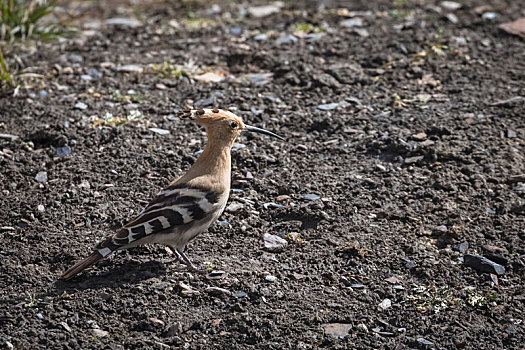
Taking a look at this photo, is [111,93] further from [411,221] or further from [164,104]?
[411,221]

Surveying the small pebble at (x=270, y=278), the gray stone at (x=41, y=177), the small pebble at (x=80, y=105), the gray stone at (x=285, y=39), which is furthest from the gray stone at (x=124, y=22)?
the small pebble at (x=270, y=278)

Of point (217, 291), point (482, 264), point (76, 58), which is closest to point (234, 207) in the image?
point (217, 291)

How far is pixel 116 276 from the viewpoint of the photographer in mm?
4555

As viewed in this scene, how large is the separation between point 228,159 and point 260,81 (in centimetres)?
225

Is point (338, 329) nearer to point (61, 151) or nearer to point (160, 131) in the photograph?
point (160, 131)

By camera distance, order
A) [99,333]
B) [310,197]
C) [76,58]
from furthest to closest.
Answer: [76,58]
[310,197]
[99,333]

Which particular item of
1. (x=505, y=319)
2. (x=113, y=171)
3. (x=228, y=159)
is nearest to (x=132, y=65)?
(x=113, y=171)

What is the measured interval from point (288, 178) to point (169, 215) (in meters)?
1.39

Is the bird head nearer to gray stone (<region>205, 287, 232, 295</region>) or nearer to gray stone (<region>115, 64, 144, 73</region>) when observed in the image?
gray stone (<region>205, 287, 232, 295</region>)

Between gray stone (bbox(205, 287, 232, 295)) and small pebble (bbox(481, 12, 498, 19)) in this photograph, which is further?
small pebble (bbox(481, 12, 498, 19))

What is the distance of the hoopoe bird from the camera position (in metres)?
4.47

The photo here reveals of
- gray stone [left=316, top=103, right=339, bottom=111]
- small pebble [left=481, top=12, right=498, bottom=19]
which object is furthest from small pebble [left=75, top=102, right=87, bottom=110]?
small pebble [left=481, top=12, right=498, bottom=19]

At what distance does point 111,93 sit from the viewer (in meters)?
6.88

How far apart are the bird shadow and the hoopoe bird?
0.07 m
